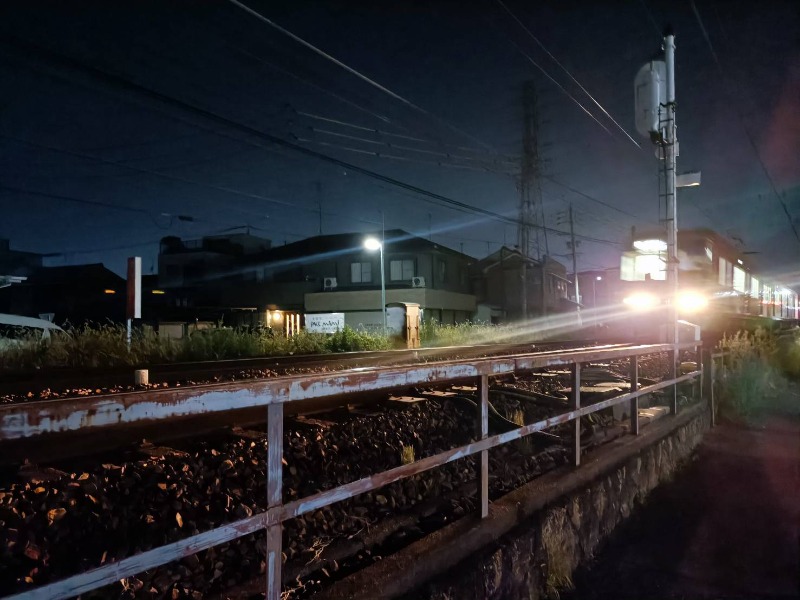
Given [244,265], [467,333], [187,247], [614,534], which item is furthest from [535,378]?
[187,247]

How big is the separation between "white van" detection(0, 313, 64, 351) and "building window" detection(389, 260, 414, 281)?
81.8 ft

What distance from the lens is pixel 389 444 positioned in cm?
512

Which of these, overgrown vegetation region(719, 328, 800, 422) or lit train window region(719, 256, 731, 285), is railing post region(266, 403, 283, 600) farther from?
lit train window region(719, 256, 731, 285)

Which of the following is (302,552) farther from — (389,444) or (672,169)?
(672,169)

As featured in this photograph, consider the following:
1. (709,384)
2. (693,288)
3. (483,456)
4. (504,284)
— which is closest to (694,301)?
(693,288)

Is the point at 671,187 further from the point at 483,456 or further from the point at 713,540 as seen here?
the point at 483,456

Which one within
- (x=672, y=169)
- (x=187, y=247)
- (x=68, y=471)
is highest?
(x=187, y=247)

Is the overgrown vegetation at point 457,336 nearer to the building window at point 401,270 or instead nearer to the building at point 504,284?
the building window at point 401,270

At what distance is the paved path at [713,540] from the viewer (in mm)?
4078

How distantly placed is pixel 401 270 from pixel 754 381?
30.7m

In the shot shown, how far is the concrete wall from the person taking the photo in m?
2.87

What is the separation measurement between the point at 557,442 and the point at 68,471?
4541 millimetres

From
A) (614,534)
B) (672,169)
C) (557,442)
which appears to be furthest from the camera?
(672,169)

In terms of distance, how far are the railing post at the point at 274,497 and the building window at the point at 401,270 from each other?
123ft
